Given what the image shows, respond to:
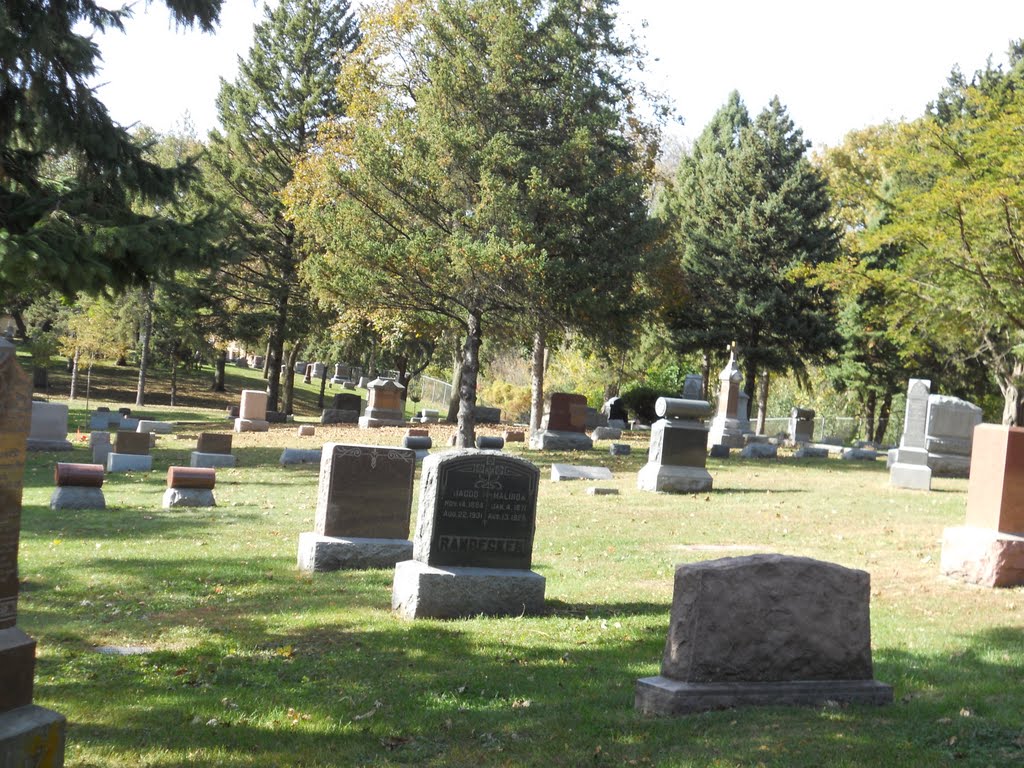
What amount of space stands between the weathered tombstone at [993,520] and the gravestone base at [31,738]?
8519 millimetres

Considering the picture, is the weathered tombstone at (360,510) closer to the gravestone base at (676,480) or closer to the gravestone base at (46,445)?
the gravestone base at (676,480)

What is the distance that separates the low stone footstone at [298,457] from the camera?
2486 cm

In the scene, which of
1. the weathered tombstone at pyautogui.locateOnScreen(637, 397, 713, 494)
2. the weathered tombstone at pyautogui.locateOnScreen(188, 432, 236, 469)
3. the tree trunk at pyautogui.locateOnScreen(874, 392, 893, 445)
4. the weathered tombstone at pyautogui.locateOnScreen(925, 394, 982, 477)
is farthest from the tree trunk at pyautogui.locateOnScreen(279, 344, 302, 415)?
the weathered tombstone at pyautogui.locateOnScreen(925, 394, 982, 477)

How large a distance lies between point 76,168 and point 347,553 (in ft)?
41.4

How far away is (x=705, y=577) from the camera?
6.21 meters

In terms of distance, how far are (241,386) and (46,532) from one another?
155ft

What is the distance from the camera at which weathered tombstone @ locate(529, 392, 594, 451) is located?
29.5 metres

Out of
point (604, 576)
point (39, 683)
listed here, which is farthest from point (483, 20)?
point (39, 683)

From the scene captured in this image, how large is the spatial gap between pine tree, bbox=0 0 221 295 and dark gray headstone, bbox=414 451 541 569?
34.7ft

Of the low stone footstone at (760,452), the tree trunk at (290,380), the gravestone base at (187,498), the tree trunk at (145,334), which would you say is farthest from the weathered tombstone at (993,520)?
the tree trunk at (145,334)

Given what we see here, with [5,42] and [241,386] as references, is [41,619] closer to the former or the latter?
[5,42]

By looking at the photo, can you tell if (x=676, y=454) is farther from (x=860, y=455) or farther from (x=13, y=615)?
(x=13, y=615)

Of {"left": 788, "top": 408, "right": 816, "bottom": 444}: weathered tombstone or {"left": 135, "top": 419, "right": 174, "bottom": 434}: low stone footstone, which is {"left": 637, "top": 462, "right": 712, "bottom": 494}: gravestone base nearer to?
{"left": 135, "top": 419, "right": 174, "bottom": 434}: low stone footstone

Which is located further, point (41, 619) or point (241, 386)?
point (241, 386)
